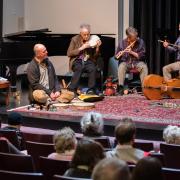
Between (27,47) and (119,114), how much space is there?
2993 mm

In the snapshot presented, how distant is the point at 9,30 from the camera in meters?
10.9

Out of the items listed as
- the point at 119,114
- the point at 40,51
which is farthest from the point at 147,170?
the point at 40,51

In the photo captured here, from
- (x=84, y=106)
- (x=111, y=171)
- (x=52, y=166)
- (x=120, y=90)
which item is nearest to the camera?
(x=111, y=171)

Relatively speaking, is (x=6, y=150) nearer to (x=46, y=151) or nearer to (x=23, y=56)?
(x=46, y=151)

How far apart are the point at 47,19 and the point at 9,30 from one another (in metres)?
0.81

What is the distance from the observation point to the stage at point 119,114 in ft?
19.9

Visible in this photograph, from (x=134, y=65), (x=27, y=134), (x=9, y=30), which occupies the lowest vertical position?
(x=27, y=134)

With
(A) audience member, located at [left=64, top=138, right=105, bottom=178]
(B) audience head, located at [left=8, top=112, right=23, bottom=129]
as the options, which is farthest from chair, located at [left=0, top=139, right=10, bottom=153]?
(A) audience member, located at [left=64, top=138, right=105, bottom=178]

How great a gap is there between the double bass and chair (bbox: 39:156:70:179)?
420 centimetres

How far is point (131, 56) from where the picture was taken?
8.32 metres

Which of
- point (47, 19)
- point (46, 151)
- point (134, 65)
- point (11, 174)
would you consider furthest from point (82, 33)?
point (11, 174)

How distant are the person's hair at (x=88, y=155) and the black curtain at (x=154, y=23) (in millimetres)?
6812

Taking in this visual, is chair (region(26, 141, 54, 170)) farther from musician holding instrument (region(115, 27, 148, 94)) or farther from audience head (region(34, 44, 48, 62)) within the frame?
musician holding instrument (region(115, 27, 148, 94))

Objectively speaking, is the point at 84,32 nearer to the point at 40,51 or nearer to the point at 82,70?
the point at 82,70
